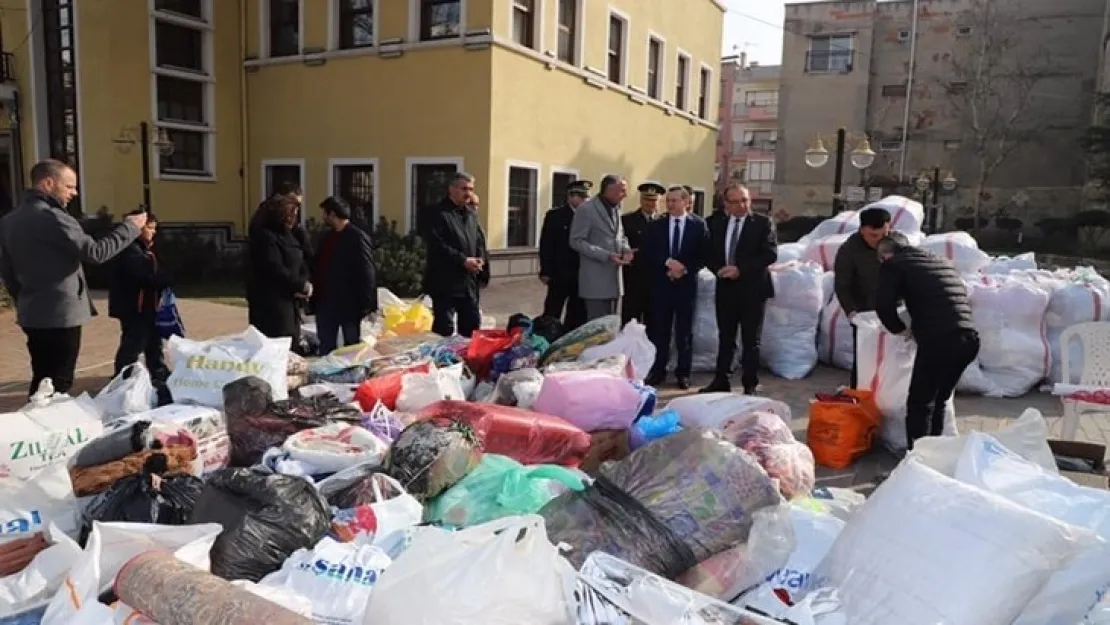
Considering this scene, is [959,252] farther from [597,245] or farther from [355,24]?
[355,24]

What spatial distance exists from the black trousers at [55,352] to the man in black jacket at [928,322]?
4711 millimetres

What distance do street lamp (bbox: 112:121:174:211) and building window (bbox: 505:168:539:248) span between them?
642cm

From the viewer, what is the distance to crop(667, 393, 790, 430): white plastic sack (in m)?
4.10

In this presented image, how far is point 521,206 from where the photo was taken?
14.6m

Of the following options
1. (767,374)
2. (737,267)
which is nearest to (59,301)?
(737,267)

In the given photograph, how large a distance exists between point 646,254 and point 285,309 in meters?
2.90

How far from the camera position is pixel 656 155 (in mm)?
19156

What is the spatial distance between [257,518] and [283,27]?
1549cm

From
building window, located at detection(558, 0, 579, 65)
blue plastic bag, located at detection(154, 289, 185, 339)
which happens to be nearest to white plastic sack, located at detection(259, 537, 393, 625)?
blue plastic bag, located at detection(154, 289, 185, 339)

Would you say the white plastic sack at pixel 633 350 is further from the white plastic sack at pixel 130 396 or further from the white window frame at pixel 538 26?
the white window frame at pixel 538 26

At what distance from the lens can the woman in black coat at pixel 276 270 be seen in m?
5.35

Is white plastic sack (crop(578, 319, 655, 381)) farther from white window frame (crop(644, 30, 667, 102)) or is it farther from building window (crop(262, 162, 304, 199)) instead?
white window frame (crop(644, 30, 667, 102))

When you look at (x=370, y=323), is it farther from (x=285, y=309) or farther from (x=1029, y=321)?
(x=1029, y=321)

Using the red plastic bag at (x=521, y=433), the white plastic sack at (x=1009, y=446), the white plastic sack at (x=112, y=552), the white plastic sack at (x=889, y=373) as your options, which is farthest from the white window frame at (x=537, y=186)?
the white plastic sack at (x=112, y=552)
